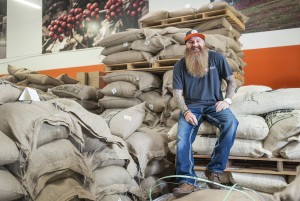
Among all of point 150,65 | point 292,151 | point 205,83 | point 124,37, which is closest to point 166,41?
point 150,65

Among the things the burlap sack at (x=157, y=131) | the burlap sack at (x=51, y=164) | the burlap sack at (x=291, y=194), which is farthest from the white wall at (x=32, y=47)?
the burlap sack at (x=291, y=194)

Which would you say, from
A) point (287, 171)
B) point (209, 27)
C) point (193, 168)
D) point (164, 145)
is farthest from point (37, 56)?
point (287, 171)

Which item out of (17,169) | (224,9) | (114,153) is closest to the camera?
(17,169)

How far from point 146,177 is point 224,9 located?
8.88 feet

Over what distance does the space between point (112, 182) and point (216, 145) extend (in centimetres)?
99

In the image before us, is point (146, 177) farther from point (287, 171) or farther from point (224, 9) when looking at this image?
point (224, 9)

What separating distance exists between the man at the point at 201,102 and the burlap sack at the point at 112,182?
458mm

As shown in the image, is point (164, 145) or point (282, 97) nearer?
point (282, 97)

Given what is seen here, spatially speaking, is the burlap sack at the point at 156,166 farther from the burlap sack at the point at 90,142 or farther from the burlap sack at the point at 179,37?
the burlap sack at the point at 179,37

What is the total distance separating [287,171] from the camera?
275cm

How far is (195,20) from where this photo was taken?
15.7 ft

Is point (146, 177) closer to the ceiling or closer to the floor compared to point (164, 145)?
closer to the floor

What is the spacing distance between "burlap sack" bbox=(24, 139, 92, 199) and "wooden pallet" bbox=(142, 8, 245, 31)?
312 centimetres

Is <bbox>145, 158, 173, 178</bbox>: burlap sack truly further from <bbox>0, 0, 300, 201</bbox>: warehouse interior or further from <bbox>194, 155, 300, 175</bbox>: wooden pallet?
<bbox>194, 155, 300, 175</bbox>: wooden pallet
